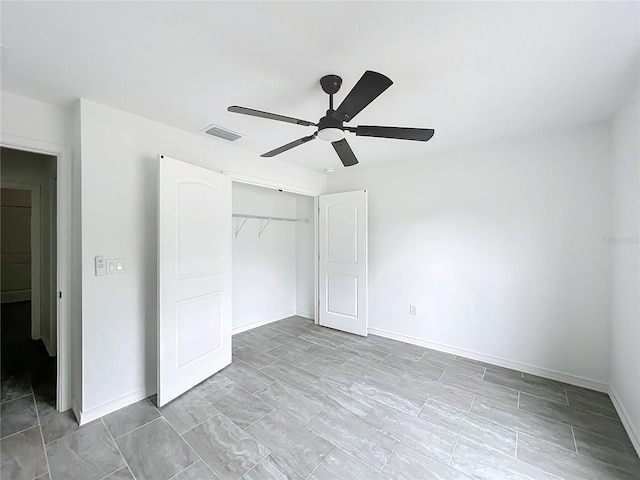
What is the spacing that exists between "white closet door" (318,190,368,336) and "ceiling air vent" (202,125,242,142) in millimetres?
1740

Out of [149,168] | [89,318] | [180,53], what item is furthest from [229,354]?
[180,53]

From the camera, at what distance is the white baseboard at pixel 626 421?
1.81 metres

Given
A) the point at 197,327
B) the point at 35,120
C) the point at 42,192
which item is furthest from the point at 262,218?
the point at 42,192

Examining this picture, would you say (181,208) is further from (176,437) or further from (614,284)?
(614,284)

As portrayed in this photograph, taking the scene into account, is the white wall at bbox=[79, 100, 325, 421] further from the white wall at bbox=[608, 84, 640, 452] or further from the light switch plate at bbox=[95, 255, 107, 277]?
the white wall at bbox=[608, 84, 640, 452]

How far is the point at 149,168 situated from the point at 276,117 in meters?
1.49

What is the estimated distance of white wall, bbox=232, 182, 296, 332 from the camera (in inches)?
161

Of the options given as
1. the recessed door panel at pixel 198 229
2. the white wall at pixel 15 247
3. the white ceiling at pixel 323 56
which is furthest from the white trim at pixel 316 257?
the white wall at pixel 15 247

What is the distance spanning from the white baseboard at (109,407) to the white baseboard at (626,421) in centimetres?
367

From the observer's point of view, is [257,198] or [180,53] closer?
[180,53]

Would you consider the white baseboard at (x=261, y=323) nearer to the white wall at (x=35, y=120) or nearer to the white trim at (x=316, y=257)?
the white trim at (x=316, y=257)

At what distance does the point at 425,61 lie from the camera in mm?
1653

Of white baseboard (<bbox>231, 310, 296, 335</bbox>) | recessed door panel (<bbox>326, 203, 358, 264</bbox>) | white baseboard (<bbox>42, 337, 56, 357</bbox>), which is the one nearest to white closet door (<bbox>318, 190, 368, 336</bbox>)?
recessed door panel (<bbox>326, 203, 358, 264</bbox>)

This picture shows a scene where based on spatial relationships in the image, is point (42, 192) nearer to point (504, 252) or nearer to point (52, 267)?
point (52, 267)
